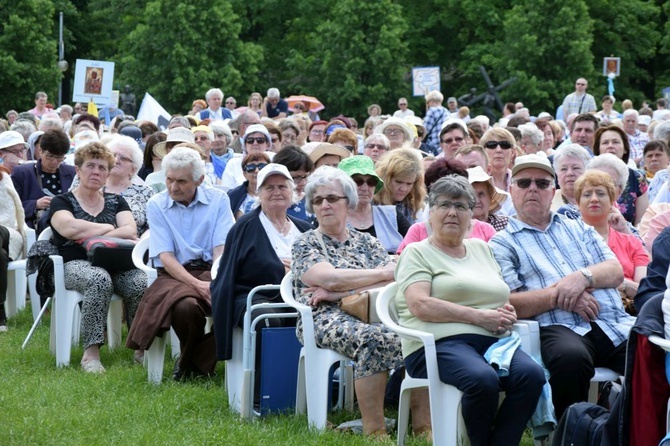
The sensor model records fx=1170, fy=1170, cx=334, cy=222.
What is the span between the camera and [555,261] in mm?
6246

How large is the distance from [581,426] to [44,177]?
22.6 ft

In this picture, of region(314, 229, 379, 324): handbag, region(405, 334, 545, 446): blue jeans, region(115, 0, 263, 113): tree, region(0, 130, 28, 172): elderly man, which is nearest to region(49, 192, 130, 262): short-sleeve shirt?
region(314, 229, 379, 324): handbag

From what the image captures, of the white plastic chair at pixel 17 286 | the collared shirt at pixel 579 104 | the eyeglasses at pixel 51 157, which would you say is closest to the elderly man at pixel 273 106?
the collared shirt at pixel 579 104

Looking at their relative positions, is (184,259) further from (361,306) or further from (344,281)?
(361,306)

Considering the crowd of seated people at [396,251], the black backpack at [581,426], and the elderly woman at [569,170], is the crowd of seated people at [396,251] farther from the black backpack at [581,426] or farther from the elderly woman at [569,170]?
the black backpack at [581,426]

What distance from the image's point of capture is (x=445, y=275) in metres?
5.87

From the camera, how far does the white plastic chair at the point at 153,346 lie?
7660 millimetres

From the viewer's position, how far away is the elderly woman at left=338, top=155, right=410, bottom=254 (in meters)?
7.67

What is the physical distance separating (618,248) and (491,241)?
1.05 metres

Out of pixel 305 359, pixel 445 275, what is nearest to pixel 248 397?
pixel 305 359

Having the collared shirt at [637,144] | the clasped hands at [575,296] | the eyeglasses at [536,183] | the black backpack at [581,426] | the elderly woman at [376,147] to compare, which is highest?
the collared shirt at [637,144]

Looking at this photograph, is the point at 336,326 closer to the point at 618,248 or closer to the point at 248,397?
the point at 248,397

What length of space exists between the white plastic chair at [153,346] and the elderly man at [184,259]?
85mm

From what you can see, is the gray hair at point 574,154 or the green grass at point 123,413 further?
the gray hair at point 574,154
